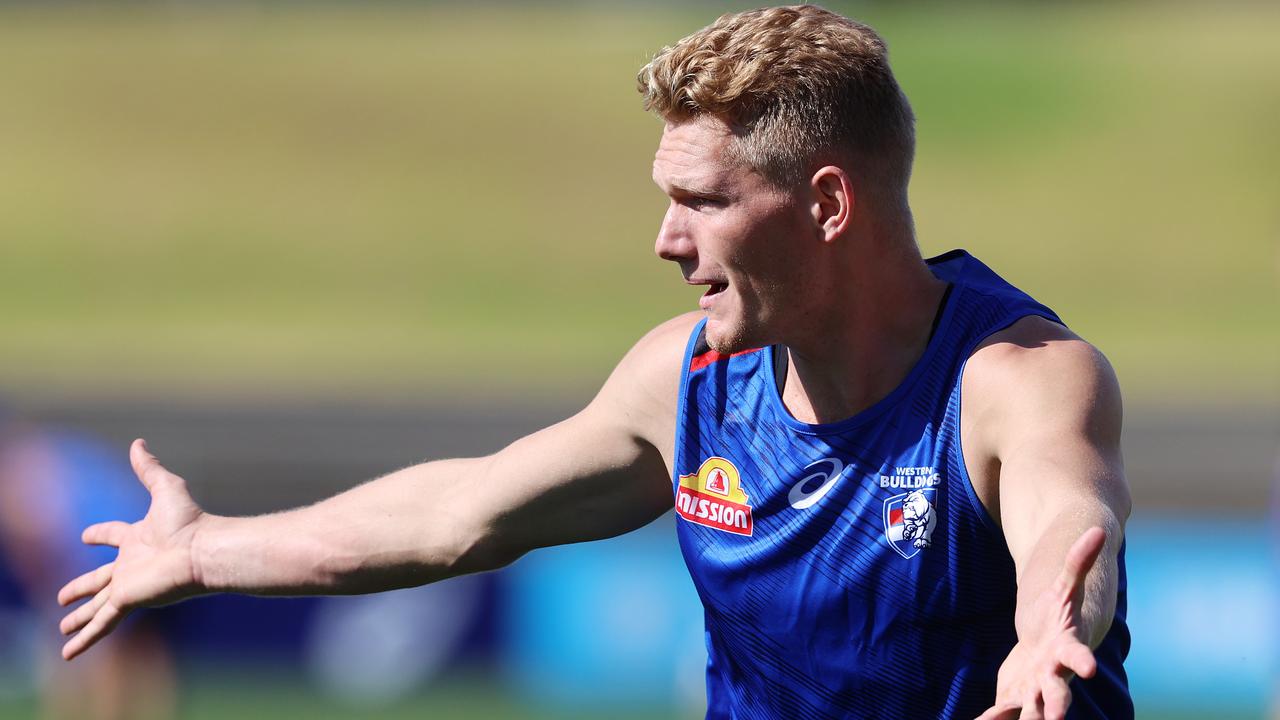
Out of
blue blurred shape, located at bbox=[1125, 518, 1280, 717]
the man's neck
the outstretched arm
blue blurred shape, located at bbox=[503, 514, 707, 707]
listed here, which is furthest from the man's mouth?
blue blurred shape, located at bbox=[1125, 518, 1280, 717]

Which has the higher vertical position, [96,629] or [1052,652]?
[1052,652]

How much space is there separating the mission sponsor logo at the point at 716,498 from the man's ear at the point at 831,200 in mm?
545

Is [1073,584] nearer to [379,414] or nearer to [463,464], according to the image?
[463,464]

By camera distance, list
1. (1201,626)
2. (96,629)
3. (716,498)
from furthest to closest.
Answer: (1201,626)
(96,629)
(716,498)

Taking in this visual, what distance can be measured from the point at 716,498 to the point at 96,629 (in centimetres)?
143

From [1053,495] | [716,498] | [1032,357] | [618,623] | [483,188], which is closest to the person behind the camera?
[1053,495]

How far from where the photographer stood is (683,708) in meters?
9.24

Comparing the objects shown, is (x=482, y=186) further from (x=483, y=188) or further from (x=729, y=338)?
(x=729, y=338)

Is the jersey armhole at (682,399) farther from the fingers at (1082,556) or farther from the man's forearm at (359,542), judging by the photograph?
the fingers at (1082,556)

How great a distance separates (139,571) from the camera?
3.72 metres

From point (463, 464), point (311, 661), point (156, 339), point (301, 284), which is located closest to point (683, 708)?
point (311, 661)

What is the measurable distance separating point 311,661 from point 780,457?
709cm

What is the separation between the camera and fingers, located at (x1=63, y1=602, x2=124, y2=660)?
3.62m

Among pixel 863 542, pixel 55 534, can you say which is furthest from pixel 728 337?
pixel 55 534
